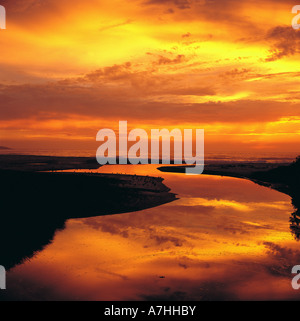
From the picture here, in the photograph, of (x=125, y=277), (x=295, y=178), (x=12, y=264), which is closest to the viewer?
(x=125, y=277)

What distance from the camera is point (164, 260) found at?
15828mm

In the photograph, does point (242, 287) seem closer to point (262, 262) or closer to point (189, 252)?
point (262, 262)

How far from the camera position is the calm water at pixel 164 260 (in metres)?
12.7

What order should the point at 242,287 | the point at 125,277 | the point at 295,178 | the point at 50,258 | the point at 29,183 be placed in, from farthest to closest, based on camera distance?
the point at 295,178 < the point at 29,183 < the point at 50,258 < the point at 125,277 < the point at 242,287

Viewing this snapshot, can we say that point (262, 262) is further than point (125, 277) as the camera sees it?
Yes

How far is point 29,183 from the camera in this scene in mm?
32656

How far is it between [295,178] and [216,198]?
69.6 ft

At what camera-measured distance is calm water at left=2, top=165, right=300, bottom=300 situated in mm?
12672

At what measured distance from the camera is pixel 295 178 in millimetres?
49438

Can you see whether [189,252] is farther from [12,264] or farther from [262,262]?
[12,264]

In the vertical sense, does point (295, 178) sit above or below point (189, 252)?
above

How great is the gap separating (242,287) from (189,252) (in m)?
4.17

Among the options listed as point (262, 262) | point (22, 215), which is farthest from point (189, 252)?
point (22, 215)

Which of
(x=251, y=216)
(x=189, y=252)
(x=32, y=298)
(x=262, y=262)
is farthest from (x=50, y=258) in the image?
(x=251, y=216)
